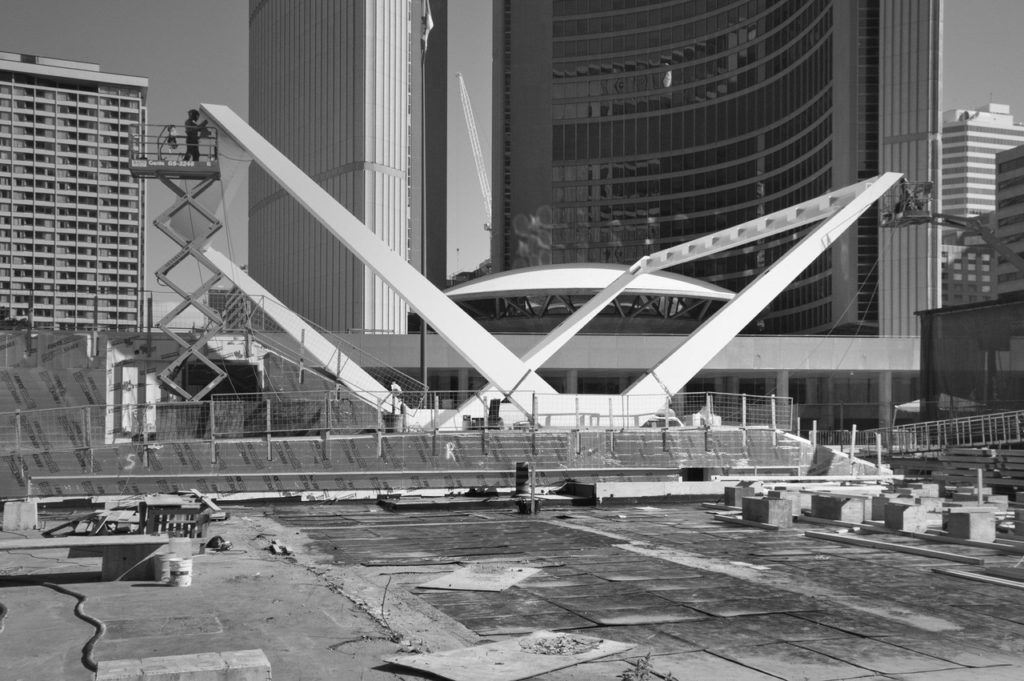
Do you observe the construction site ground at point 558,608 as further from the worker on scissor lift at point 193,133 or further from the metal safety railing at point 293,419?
the worker on scissor lift at point 193,133

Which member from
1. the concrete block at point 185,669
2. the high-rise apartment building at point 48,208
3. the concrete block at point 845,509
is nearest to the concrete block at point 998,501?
the concrete block at point 845,509

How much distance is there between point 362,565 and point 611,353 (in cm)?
4994

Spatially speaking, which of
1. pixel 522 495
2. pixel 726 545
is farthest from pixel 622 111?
pixel 726 545

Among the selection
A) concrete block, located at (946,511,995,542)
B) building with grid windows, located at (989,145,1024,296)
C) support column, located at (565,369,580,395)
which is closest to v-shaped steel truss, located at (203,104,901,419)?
concrete block, located at (946,511,995,542)

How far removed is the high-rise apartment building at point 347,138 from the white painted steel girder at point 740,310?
112ft

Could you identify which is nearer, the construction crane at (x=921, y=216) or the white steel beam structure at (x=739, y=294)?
the white steel beam structure at (x=739, y=294)

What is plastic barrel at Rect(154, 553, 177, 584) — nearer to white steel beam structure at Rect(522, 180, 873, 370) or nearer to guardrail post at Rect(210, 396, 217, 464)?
guardrail post at Rect(210, 396, 217, 464)

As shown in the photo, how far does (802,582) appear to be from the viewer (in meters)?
14.4

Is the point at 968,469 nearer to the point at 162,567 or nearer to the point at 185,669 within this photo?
the point at 162,567

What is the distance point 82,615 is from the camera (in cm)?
1147

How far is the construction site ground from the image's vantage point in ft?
32.4

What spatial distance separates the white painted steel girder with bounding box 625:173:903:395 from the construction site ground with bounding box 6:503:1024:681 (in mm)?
17682

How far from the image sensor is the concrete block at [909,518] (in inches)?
770

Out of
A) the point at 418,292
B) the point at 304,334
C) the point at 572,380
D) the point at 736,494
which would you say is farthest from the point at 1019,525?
the point at 572,380
